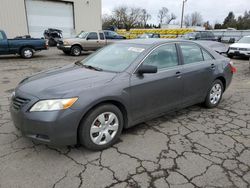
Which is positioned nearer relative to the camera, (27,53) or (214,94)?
(214,94)

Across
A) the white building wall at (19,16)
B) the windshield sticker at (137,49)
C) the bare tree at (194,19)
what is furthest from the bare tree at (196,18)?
the windshield sticker at (137,49)

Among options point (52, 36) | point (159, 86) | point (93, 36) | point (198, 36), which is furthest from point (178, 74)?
point (52, 36)

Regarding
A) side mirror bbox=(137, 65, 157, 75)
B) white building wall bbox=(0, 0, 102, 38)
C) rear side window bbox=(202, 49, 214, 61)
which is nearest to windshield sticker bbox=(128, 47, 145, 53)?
side mirror bbox=(137, 65, 157, 75)

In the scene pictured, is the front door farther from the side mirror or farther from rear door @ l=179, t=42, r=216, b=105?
rear door @ l=179, t=42, r=216, b=105

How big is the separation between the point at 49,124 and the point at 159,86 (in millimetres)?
1832

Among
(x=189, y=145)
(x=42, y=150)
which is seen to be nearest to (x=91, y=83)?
(x=42, y=150)

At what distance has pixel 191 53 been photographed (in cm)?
434

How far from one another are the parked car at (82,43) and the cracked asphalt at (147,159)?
11027mm

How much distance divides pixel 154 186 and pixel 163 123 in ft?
5.72

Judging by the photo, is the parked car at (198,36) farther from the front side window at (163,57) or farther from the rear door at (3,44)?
the front side window at (163,57)

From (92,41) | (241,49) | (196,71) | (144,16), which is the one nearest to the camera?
(196,71)

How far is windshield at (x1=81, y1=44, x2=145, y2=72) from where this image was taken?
353 centimetres

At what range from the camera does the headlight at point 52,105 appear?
2.70 metres

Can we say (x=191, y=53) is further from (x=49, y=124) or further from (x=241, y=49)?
(x=241, y=49)
